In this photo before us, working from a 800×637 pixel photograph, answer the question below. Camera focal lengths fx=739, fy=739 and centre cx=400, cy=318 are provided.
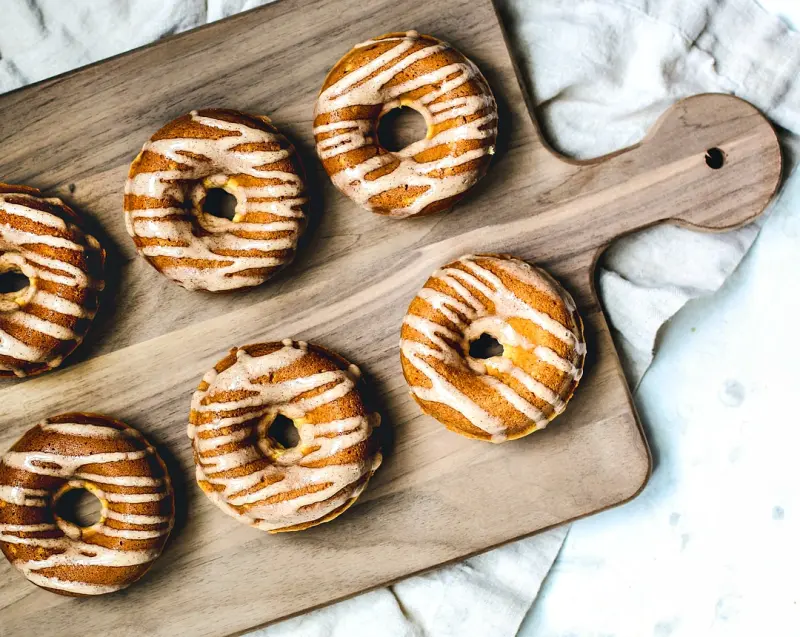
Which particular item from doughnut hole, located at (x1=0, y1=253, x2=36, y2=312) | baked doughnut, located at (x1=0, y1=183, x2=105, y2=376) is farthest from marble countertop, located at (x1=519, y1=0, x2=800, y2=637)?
doughnut hole, located at (x1=0, y1=253, x2=36, y2=312)

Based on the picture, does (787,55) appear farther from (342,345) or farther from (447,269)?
(342,345)

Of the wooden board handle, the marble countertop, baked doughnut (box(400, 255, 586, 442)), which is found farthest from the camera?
the marble countertop

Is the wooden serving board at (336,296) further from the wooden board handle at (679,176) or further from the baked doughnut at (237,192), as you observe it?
the baked doughnut at (237,192)

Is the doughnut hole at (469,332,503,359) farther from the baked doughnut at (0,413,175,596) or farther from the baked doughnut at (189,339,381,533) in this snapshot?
the baked doughnut at (0,413,175,596)

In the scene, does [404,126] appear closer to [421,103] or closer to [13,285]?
[421,103]

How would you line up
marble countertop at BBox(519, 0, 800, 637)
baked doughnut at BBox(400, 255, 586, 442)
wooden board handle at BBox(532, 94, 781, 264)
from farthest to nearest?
marble countertop at BBox(519, 0, 800, 637), wooden board handle at BBox(532, 94, 781, 264), baked doughnut at BBox(400, 255, 586, 442)

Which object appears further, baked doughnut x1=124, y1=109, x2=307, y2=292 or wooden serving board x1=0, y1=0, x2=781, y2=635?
wooden serving board x1=0, y1=0, x2=781, y2=635

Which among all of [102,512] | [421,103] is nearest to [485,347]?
[421,103]
